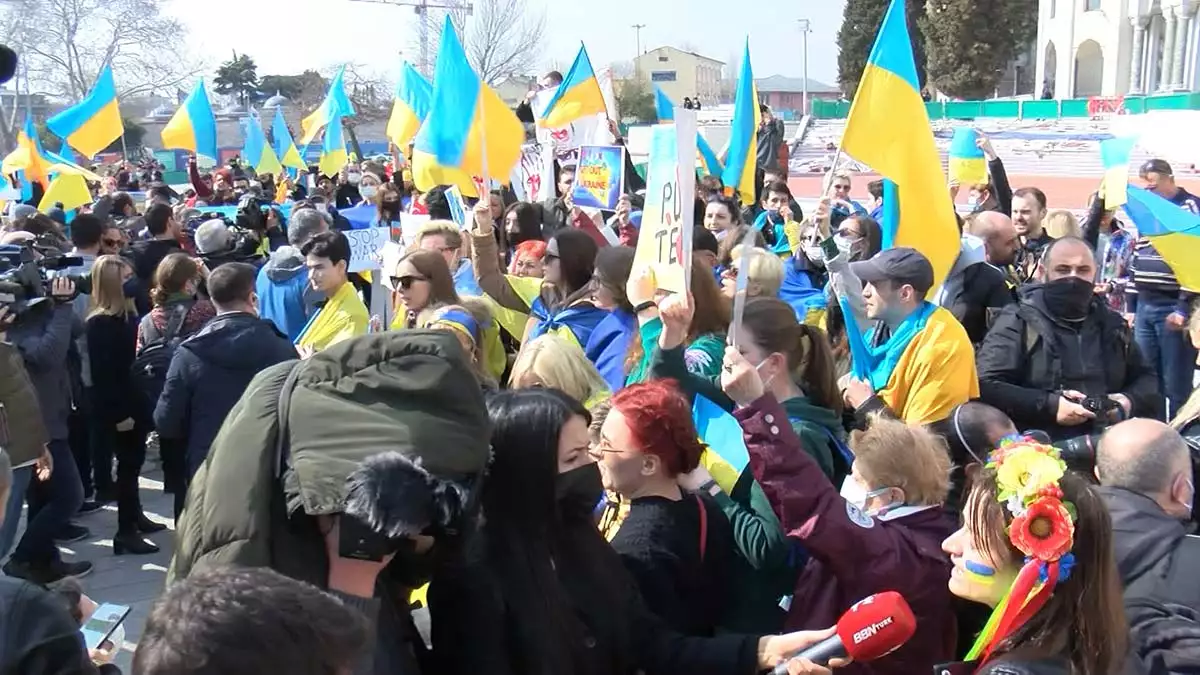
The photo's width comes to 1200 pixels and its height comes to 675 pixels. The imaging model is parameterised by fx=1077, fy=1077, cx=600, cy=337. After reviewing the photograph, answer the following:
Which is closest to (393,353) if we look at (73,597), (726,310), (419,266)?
(73,597)

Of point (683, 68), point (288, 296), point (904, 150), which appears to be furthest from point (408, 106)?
point (683, 68)

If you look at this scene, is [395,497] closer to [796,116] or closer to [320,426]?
[320,426]

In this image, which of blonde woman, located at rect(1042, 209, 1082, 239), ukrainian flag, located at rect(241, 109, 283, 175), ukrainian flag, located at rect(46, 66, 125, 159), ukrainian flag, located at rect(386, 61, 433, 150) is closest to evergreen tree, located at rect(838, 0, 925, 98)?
ukrainian flag, located at rect(241, 109, 283, 175)

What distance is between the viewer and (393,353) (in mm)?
1785

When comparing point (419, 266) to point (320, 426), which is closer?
point (320, 426)

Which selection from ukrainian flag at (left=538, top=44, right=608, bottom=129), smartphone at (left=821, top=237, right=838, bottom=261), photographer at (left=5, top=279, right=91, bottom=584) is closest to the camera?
photographer at (left=5, top=279, right=91, bottom=584)

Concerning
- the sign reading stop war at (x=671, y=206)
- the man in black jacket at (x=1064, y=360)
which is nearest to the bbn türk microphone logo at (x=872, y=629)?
the sign reading stop war at (x=671, y=206)

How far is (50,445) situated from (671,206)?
3.71 metres

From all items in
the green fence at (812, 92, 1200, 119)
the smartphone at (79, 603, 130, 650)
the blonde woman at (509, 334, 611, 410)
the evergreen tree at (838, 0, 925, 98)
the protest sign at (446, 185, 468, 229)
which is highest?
the evergreen tree at (838, 0, 925, 98)

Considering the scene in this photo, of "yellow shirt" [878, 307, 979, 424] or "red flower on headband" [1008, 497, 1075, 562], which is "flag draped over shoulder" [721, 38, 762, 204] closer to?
"yellow shirt" [878, 307, 979, 424]

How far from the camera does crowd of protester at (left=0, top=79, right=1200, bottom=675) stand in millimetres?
1749

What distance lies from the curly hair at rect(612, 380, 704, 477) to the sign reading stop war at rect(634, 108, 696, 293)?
2.72 ft

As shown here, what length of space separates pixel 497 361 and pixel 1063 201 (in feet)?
75.6

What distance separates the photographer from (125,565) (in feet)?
19.2
